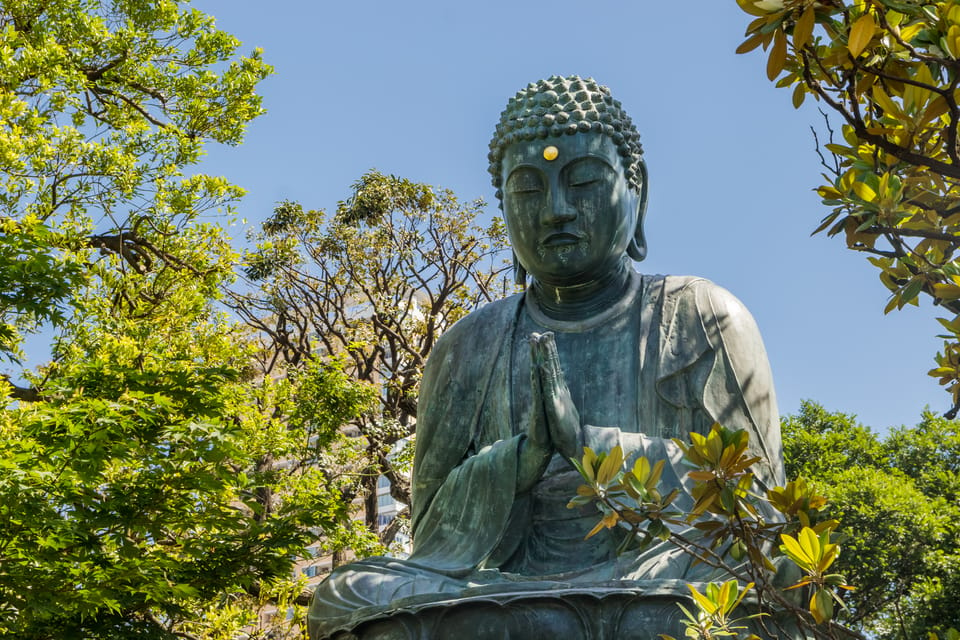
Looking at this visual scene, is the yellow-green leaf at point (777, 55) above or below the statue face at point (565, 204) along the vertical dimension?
below

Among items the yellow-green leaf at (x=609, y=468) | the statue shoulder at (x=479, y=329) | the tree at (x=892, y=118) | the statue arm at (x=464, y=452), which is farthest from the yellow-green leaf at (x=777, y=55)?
the statue shoulder at (x=479, y=329)

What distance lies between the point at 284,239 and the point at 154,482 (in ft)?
25.7

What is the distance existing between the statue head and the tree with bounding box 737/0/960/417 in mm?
2001

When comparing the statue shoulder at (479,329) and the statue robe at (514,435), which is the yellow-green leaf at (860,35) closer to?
the statue robe at (514,435)

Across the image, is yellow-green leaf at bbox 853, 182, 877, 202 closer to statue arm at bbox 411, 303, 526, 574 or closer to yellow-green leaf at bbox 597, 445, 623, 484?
yellow-green leaf at bbox 597, 445, 623, 484

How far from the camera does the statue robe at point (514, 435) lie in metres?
4.25

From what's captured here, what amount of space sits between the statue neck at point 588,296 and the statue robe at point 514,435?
8 centimetres

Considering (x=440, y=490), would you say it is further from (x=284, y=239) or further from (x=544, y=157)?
(x=284, y=239)

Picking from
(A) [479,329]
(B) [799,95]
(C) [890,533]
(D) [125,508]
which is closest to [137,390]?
(D) [125,508]

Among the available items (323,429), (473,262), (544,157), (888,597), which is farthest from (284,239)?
(544,157)

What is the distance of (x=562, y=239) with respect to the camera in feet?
16.9

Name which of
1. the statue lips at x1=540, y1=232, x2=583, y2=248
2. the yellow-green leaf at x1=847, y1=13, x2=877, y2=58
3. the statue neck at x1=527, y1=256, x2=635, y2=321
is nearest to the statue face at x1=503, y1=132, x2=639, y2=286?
the statue lips at x1=540, y1=232, x2=583, y2=248

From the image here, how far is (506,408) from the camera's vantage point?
16.7 ft

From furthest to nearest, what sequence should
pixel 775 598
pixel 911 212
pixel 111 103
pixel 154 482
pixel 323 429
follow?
pixel 111 103
pixel 323 429
pixel 154 482
pixel 911 212
pixel 775 598
